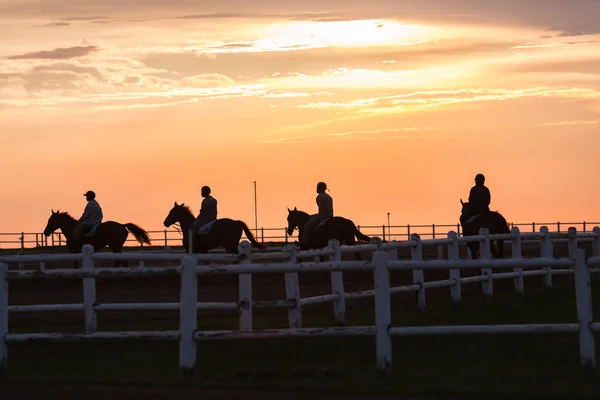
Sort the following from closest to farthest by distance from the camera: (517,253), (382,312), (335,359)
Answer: (382,312)
(335,359)
(517,253)

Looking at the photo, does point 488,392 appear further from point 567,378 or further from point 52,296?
point 52,296

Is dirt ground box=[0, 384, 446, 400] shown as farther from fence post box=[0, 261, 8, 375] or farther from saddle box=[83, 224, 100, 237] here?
saddle box=[83, 224, 100, 237]

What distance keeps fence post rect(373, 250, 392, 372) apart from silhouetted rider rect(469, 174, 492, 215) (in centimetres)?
1754

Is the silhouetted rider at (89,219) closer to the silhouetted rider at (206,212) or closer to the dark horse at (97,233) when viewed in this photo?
the dark horse at (97,233)

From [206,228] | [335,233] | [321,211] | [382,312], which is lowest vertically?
[382,312]

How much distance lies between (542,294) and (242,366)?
1267 centimetres

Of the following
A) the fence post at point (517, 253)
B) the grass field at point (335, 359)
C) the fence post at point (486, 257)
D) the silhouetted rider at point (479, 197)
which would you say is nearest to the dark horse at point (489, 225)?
the silhouetted rider at point (479, 197)

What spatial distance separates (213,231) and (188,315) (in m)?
19.2

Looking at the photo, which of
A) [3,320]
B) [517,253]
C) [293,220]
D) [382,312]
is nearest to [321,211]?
[293,220]

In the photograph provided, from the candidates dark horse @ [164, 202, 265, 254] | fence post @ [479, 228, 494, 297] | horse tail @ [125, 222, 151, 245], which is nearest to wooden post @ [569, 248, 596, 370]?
fence post @ [479, 228, 494, 297]

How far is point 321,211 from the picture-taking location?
32781 millimetres

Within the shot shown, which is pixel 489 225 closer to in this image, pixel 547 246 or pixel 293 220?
pixel 547 246

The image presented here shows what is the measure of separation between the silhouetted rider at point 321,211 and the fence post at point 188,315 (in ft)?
58.8

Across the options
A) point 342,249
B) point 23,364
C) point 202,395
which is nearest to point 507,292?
point 342,249
